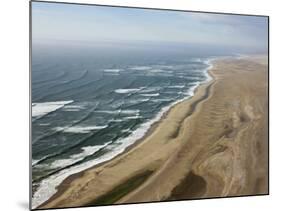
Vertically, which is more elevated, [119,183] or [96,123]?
[96,123]

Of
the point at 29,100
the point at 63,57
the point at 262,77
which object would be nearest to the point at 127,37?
the point at 63,57

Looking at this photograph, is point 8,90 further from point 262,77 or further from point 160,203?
point 262,77

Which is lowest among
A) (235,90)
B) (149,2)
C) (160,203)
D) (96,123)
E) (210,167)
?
(160,203)

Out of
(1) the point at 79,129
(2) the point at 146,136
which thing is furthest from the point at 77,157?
(2) the point at 146,136

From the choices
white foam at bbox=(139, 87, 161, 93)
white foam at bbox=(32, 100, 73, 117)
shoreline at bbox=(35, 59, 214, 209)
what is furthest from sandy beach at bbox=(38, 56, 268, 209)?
white foam at bbox=(32, 100, 73, 117)

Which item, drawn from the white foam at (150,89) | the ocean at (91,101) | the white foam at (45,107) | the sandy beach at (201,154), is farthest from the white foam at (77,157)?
the white foam at (150,89)

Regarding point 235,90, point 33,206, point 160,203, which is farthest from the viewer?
point 235,90
